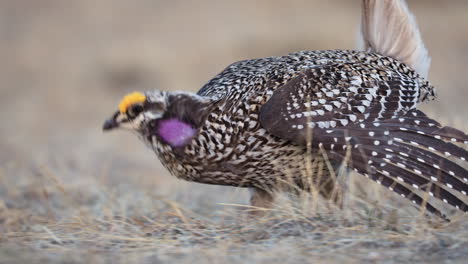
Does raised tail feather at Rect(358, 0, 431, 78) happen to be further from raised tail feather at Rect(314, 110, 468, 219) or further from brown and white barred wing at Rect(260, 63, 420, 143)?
raised tail feather at Rect(314, 110, 468, 219)

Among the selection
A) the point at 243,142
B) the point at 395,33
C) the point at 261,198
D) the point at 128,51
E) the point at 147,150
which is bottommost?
the point at 261,198

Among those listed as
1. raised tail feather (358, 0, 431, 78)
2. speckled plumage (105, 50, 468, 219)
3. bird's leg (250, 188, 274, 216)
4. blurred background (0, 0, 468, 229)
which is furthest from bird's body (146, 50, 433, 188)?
blurred background (0, 0, 468, 229)

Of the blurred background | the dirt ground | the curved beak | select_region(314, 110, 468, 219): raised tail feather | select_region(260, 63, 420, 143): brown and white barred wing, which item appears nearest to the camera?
the dirt ground

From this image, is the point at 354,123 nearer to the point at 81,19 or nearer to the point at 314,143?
the point at 314,143

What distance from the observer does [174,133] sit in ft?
12.7

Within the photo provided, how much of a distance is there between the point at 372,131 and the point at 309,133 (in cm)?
33

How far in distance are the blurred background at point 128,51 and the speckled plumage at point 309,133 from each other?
297cm

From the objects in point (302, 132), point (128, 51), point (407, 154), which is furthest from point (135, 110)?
point (128, 51)

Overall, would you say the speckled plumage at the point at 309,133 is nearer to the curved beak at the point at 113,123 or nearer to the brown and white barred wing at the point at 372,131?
the brown and white barred wing at the point at 372,131

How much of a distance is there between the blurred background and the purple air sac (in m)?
2.99

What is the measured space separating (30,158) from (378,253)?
4857 millimetres

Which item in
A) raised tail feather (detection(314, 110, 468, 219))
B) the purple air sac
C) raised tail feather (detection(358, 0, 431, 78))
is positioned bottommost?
raised tail feather (detection(314, 110, 468, 219))

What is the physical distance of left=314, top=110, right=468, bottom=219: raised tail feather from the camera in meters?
3.56

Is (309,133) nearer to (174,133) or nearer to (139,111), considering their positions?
(174,133)
